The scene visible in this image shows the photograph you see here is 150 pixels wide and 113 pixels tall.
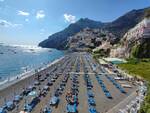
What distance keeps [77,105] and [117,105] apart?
1054 cm

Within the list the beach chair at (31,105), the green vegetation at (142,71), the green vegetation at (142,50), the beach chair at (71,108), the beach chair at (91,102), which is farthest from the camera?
the green vegetation at (142,50)

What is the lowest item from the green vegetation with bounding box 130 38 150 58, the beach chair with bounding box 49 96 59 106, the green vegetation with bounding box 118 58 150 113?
the beach chair with bounding box 49 96 59 106

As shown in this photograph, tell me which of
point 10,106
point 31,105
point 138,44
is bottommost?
point 10,106

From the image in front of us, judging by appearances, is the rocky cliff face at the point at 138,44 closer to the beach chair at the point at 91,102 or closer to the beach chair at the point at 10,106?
the beach chair at the point at 91,102

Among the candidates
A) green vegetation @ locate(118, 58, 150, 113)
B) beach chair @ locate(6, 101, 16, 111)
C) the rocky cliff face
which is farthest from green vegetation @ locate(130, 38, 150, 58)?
beach chair @ locate(6, 101, 16, 111)

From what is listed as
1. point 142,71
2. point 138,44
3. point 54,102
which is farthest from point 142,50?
point 54,102

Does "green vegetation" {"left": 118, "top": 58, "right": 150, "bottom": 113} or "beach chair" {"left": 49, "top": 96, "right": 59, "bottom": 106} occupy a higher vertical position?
"green vegetation" {"left": 118, "top": 58, "right": 150, "bottom": 113}

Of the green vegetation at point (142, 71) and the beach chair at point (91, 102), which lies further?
the beach chair at point (91, 102)

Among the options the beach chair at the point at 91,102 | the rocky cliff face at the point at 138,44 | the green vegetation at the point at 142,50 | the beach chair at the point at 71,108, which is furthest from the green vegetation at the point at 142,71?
the rocky cliff face at the point at 138,44

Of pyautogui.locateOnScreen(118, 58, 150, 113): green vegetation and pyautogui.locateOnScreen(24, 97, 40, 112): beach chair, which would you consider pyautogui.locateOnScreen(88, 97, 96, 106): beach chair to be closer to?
A: pyautogui.locateOnScreen(24, 97, 40, 112): beach chair

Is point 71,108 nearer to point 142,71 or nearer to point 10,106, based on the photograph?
point 10,106

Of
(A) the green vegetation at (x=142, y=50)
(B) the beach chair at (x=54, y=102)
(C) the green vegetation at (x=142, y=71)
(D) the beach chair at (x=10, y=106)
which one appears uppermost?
(A) the green vegetation at (x=142, y=50)

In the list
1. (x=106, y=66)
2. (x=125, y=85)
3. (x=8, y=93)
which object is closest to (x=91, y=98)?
(x=125, y=85)

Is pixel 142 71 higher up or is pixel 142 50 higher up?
pixel 142 50
